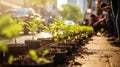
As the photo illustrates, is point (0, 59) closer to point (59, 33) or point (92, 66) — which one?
point (92, 66)

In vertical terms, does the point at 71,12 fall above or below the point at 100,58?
above

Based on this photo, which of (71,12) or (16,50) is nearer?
(16,50)

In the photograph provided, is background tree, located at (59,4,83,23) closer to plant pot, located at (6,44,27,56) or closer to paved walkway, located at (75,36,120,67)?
paved walkway, located at (75,36,120,67)

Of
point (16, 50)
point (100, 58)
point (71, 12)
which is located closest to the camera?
point (16, 50)

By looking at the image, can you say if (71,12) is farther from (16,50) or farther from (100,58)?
(16,50)

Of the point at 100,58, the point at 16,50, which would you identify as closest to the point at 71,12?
the point at 100,58

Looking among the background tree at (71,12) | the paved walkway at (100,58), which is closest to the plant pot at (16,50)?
the paved walkway at (100,58)

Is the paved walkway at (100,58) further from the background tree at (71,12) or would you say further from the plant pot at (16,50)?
the background tree at (71,12)

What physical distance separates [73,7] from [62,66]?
362 feet

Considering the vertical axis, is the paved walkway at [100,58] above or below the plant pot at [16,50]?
below

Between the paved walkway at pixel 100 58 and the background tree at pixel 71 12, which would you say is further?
the background tree at pixel 71 12

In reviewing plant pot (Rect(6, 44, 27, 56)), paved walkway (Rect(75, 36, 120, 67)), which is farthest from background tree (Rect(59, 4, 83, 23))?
plant pot (Rect(6, 44, 27, 56))

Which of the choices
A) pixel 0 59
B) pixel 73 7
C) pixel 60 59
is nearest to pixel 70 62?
pixel 60 59

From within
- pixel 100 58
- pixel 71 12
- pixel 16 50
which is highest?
pixel 71 12
